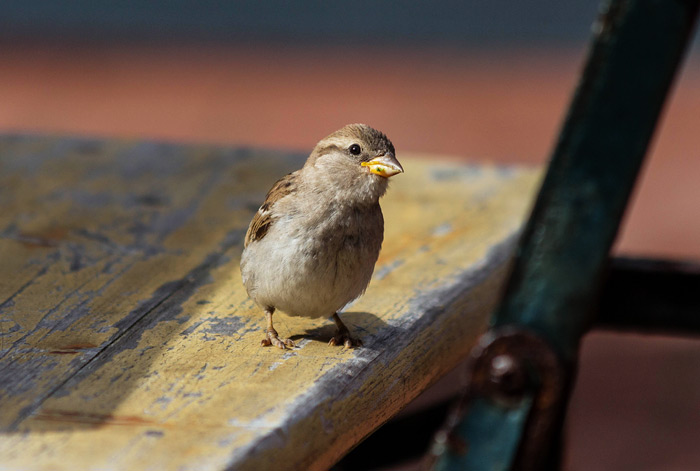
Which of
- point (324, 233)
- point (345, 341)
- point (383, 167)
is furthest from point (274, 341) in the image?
point (383, 167)

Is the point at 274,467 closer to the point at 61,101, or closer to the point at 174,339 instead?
the point at 174,339

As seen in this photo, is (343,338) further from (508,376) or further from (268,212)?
(508,376)

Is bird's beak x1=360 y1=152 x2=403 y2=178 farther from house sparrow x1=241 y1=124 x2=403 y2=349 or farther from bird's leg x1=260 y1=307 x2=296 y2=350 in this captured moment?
bird's leg x1=260 y1=307 x2=296 y2=350

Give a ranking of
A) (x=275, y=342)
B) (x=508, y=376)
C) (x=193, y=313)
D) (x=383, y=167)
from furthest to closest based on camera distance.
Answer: (x=383, y=167), (x=193, y=313), (x=275, y=342), (x=508, y=376)

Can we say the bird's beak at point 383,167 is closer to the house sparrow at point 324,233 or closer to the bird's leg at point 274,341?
the house sparrow at point 324,233

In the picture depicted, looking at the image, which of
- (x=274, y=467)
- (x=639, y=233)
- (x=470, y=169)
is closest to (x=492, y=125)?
(x=639, y=233)

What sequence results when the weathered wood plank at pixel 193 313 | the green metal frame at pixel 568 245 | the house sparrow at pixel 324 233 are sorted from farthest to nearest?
1. the house sparrow at pixel 324 233
2. the weathered wood plank at pixel 193 313
3. the green metal frame at pixel 568 245

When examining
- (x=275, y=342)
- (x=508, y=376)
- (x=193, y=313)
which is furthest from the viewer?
(x=193, y=313)

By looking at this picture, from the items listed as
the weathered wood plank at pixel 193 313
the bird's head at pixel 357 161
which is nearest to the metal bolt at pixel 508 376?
the weathered wood plank at pixel 193 313
